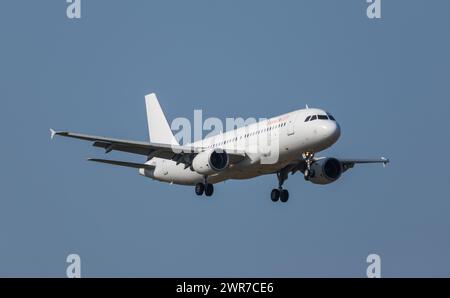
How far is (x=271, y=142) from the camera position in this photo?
66.2m

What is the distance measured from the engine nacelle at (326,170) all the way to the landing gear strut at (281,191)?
2262 mm

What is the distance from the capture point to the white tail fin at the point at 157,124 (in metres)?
81.9

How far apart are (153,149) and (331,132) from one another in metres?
12.7

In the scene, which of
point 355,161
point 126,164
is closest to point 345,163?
point 355,161

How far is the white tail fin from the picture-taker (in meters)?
81.9

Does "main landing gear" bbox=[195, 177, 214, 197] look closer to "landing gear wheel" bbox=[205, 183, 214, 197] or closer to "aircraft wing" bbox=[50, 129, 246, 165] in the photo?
"landing gear wheel" bbox=[205, 183, 214, 197]

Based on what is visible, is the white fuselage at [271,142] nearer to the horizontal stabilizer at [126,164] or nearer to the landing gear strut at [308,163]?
the landing gear strut at [308,163]

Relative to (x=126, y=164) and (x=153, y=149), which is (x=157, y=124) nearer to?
(x=126, y=164)

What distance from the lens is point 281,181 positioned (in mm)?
72250

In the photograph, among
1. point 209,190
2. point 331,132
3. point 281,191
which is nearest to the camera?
point 331,132

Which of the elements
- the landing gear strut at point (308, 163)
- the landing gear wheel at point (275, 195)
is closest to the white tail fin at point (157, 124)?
the landing gear wheel at point (275, 195)
